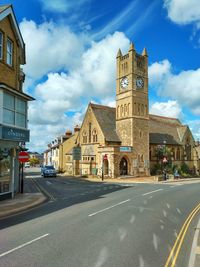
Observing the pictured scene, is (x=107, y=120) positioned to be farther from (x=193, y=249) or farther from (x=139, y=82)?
(x=193, y=249)

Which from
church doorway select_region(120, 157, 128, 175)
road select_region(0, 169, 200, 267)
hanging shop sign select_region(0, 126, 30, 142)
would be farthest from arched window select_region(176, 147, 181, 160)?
road select_region(0, 169, 200, 267)

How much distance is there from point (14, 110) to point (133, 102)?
32.8 meters

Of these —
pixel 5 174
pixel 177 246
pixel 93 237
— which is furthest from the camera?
pixel 5 174

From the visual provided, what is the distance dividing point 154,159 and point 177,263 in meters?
47.8

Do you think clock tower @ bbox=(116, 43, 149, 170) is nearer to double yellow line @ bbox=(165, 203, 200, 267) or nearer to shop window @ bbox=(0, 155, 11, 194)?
shop window @ bbox=(0, 155, 11, 194)

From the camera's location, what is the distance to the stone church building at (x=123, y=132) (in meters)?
47.7

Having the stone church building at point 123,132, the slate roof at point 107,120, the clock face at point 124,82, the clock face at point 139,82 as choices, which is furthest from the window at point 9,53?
the clock face at point 139,82

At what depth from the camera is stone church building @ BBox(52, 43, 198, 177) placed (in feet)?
156

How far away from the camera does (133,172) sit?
4769 cm

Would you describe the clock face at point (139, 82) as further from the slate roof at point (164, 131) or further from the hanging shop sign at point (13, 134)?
the hanging shop sign at point (13, 134)

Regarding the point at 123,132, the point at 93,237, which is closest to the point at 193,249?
the point at 93,237

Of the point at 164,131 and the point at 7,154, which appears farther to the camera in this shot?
the point at 164,131

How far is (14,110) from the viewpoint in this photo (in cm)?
1830

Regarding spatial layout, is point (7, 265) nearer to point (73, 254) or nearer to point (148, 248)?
point (73, 254)
